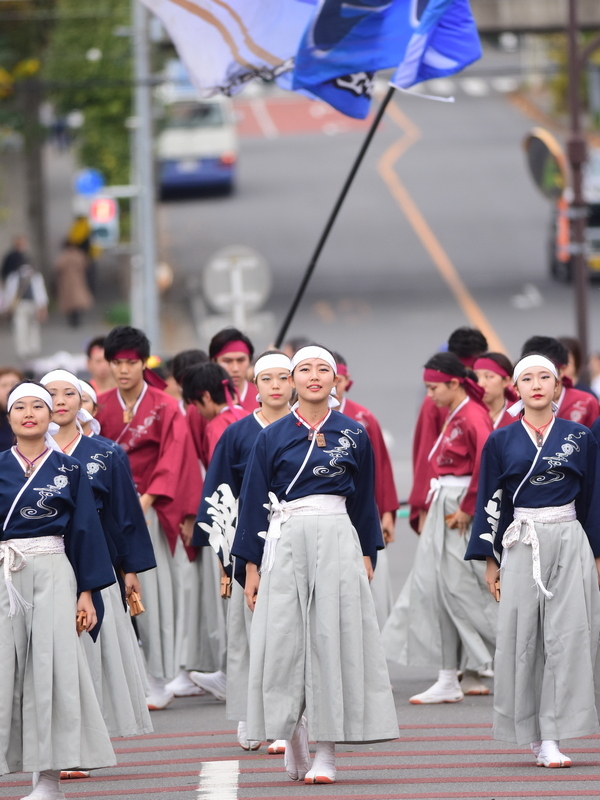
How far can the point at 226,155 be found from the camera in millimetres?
40625

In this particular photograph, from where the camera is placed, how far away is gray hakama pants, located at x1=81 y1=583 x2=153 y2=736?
7.54 m

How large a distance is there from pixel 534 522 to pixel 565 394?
7.14ft

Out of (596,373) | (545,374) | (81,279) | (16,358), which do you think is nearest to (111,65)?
(81,279)

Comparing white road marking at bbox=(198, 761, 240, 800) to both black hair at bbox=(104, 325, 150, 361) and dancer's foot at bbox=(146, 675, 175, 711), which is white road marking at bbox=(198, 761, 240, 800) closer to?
dancer's foot at bbox=(146, 675, 175, 711)

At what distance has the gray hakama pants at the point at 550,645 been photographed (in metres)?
7.33

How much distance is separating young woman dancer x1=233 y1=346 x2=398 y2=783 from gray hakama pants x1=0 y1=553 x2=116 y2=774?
72cm

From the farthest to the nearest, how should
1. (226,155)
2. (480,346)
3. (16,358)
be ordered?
(226,155) < (16,358) < (480,346)

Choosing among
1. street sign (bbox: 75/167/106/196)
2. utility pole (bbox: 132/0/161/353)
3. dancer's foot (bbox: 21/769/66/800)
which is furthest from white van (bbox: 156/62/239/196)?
dancer's foot (bbox: 21/769/66/800)

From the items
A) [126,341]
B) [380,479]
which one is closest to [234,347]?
[126,341]

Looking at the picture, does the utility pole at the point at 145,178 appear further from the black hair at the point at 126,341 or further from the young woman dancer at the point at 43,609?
the young woman dancer at the point at 43,609

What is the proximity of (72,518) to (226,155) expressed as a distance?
112ft

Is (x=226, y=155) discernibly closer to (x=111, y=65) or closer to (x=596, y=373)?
(x=111, y=65)

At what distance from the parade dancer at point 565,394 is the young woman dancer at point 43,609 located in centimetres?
314

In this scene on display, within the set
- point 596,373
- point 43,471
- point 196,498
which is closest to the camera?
point 43,471
